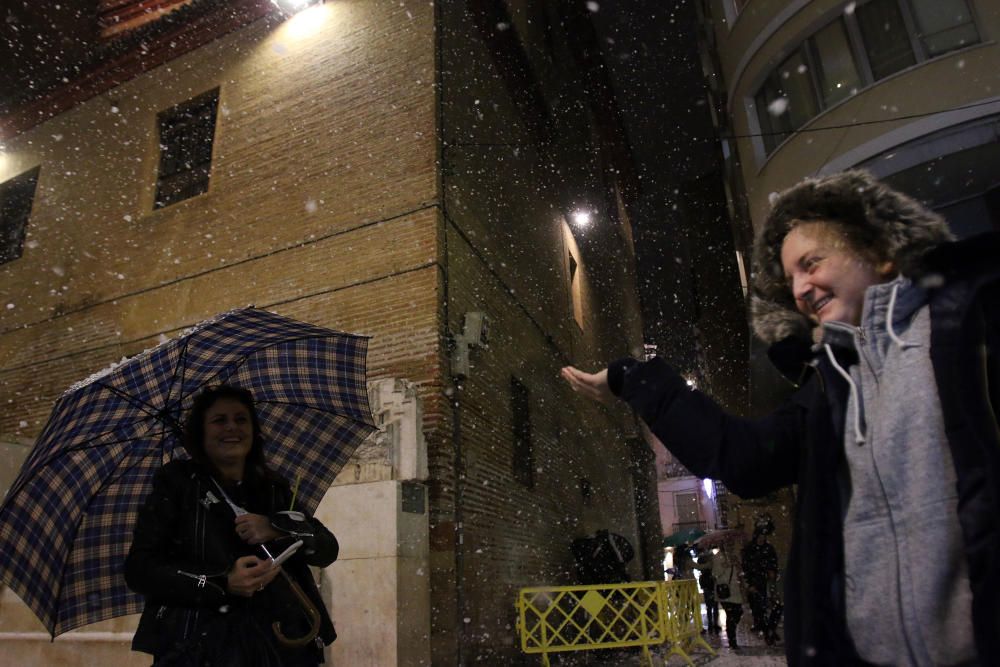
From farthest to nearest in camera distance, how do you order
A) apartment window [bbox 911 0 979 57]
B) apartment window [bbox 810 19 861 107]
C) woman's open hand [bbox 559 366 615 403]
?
apartment window [bbox 810 19 861 107], apartment window [bbox 911 0 979 57], woman's open hand [bbox 559 366 615 403]

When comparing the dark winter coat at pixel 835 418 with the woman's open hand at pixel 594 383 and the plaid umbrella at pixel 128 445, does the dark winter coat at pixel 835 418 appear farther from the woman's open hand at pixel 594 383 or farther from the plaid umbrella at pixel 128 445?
the plaid umbrella at pixel 128 445

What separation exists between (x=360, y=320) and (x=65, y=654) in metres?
4.36

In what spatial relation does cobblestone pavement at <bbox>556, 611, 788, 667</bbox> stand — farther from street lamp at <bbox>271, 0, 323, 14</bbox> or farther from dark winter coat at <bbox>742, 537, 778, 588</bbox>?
street lamp at <bbox>271, 0, 323, 14</bbox>

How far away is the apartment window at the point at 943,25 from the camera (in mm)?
8383

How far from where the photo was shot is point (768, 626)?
429 inches

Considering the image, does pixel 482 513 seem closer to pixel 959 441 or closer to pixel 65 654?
pixel 65 654

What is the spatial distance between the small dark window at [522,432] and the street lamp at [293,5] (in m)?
6.50

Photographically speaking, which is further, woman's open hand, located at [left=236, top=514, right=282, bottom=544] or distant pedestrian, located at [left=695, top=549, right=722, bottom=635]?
distant pedestrian, located at [left=695, top=549, right=722, bottom=635]

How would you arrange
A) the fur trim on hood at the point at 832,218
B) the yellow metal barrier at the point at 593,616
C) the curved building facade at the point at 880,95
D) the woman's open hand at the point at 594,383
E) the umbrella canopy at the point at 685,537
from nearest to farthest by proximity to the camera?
1. the fur trim on hood at the point at 832,218
2. the woman's open hand at the point at 594,383
3. the yellow metal barrier at the point at 593,616
4. the curved building facade at the point at 880,95
5. the umbrella canopy at the point at 685,537

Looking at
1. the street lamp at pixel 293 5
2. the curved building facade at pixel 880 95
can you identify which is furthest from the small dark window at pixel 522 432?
the street lamp at pixel 293 5

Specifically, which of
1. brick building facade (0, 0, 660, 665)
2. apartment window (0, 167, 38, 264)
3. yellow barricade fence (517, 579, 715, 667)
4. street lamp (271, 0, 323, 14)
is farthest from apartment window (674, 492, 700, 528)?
street lamp (271, 0, 323, 14)

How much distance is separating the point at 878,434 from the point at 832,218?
0.63 metres

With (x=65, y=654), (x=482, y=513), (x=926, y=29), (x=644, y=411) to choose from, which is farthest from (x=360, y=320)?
(x=926, y=29)

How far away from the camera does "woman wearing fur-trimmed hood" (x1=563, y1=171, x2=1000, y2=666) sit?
111cm
